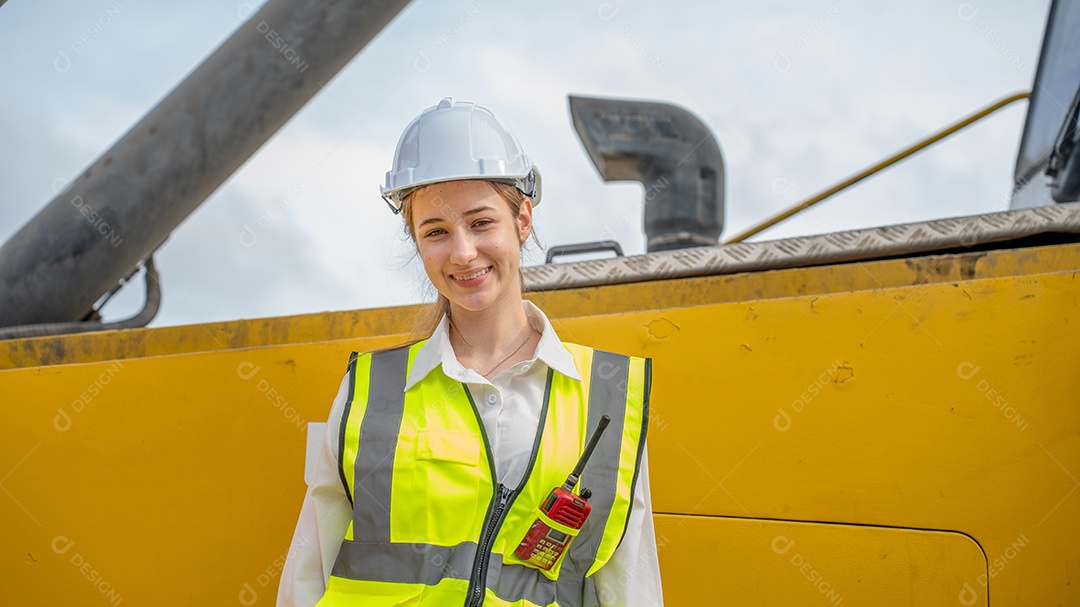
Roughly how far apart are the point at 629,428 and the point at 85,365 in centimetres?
132

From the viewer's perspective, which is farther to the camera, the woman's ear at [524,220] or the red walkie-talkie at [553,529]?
the woman's ear at [524,220]

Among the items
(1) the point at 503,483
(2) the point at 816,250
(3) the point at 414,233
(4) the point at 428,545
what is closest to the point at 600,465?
(1) the point at 503,483

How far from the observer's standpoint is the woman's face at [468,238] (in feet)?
4.54

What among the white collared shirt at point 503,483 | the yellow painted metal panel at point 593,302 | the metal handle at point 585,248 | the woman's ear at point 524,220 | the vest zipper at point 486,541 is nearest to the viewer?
the vest zipper at point 486,541

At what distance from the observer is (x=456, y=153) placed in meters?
1.42

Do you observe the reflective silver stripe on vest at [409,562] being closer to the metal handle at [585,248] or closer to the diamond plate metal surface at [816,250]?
the diamond plate metal surface at [816,250]

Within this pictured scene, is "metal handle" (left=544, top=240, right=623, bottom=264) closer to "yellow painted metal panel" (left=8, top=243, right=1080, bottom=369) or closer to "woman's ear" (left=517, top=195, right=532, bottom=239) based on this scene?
"yellow painted metal panel" (left=8, top=243, right=1080, bottom=369)

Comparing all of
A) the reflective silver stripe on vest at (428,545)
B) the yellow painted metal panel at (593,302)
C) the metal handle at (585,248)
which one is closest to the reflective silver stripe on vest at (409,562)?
the reflective silver stripe on vest at (428,545)

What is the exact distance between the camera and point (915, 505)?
5.24 feet

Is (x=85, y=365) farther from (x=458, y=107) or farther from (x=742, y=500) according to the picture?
(x=742, y=500)

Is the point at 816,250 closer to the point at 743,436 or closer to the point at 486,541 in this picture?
the point at 743,436

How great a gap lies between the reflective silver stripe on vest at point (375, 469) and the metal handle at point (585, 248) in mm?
940

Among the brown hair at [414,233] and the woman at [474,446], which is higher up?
the brown hair at [414,233]

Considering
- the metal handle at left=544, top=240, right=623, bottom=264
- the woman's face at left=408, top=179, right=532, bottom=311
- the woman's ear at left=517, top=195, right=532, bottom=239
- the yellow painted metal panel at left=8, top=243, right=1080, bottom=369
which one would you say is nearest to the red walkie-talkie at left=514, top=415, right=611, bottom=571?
the woman's face at left=408, top=179, right=532, bottom=311
